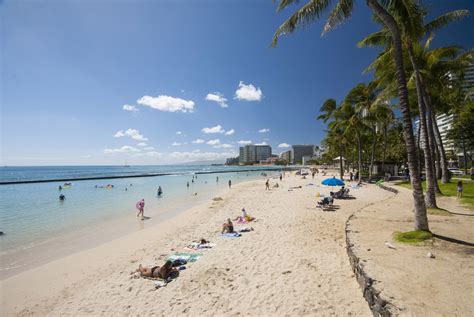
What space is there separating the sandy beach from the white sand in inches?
0.8

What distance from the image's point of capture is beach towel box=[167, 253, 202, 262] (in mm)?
6469

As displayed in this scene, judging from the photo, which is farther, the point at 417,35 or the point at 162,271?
the point at 417,35

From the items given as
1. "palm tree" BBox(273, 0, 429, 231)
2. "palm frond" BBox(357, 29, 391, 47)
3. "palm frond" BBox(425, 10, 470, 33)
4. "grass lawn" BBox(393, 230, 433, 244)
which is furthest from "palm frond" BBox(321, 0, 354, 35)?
"palm frond" BBox(425, 10, 470, 33)

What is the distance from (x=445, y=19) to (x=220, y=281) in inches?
620

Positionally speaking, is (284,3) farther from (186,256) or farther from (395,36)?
(186,256)

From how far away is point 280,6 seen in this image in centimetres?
700

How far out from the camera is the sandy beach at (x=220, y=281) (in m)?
4.19

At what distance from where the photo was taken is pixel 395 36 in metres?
6.18

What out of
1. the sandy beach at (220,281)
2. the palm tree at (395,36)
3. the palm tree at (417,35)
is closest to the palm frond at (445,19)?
the palm tree at (417,35)

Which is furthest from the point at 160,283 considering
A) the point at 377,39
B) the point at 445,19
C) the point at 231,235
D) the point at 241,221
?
the point at 445,19

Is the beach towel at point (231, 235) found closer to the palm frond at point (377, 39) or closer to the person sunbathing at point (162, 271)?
the person sunbathing at point (162, 271)

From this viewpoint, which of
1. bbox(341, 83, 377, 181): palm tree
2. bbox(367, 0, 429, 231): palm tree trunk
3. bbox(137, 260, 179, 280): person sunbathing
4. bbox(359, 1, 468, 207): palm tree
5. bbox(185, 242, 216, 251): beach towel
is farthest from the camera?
bbox(341, 83, 377, 181): palm tree

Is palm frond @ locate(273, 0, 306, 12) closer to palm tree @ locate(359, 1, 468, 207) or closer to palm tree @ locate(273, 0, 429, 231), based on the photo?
palm tree @ locate(273, 0, 429, 231)

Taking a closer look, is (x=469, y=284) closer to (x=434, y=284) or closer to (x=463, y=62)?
(x=434, y=284)
